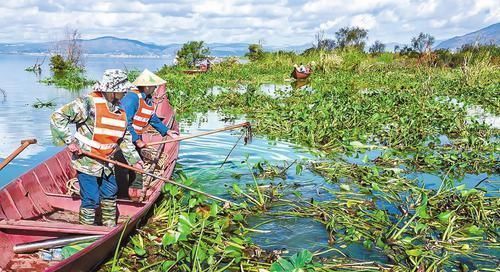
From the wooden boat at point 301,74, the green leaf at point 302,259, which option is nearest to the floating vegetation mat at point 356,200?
the green leaf at point 302,259

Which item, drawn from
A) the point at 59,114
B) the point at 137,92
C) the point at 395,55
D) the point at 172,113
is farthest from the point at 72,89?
the point at 395,55

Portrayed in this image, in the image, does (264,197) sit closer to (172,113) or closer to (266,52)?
(172,113)

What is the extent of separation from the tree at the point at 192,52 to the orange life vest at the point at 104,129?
97.8 feet

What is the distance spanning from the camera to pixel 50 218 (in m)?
5.41

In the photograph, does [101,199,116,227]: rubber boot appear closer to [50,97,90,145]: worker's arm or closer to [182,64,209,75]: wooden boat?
[50,97,90,145]: worker's arm

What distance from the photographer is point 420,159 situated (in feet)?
27.7

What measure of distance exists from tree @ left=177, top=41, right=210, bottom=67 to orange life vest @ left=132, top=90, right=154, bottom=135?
27997 mm

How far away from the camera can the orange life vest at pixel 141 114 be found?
21.0ft

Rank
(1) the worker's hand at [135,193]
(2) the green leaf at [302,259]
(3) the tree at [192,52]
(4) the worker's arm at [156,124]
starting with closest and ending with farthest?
(2) the green leaf at [302,259], (1) the worker's hand at [135,193], (4) the worker's arm at [156,124], (3) the tree at [192,52]

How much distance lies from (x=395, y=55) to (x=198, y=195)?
34.0 metres

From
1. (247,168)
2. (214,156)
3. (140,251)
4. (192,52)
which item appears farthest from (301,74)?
(140,251)

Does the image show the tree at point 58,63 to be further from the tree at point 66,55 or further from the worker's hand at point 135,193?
the worker's hand at point 135,193

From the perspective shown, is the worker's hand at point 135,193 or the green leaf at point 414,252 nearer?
the green leaf at point 414,252

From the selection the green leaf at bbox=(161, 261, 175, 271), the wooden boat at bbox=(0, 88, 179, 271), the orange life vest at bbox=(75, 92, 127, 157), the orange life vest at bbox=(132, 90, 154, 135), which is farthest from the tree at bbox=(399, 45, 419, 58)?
the green leaf at bbox=(161, 261, 175, 271)
